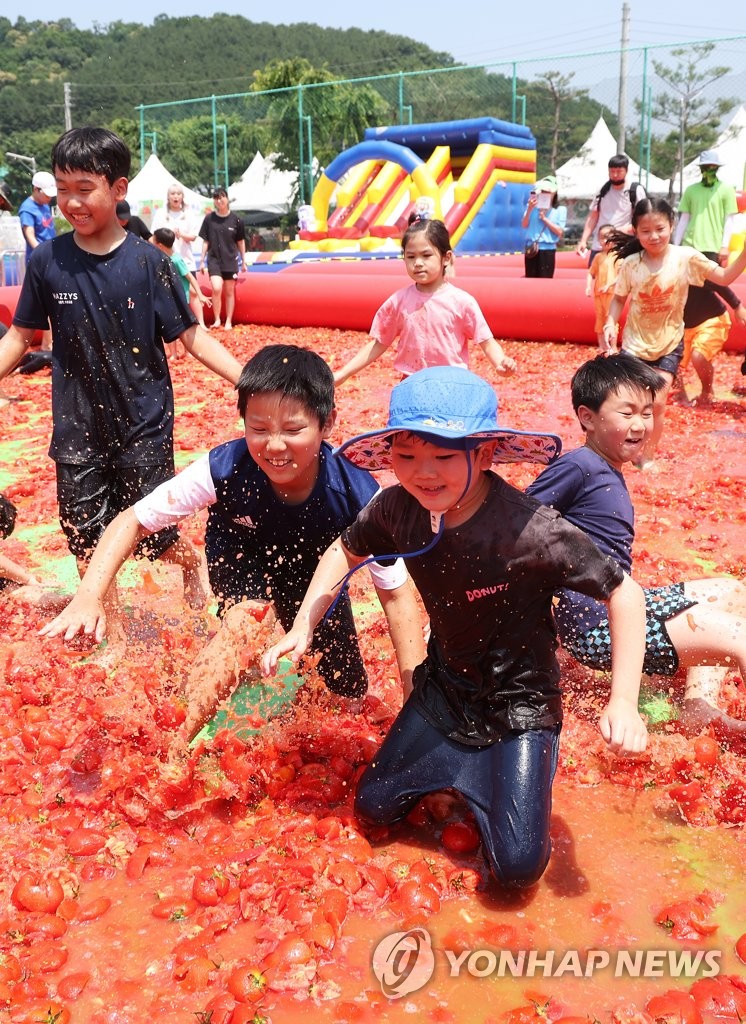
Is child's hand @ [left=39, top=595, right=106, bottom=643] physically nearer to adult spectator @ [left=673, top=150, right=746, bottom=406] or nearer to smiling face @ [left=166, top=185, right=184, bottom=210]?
adult spectator @ [left=673, top=150, right=746, bottom=406]

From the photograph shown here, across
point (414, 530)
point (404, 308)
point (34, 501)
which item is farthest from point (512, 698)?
point (34, 501)

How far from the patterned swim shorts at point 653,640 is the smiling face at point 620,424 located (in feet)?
1.88

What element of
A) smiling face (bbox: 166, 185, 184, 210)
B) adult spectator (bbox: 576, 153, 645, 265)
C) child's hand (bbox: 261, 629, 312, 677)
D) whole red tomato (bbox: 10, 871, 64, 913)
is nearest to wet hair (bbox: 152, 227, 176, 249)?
smiling face (bbox: 166, 185, 184, 210)

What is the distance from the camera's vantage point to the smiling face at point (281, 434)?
3252 millimetres

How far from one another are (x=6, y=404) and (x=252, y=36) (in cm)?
13369

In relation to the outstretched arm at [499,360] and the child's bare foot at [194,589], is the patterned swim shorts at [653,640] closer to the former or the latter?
the child's bare foot at [194,589]

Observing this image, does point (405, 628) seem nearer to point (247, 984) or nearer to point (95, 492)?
point (247, 984)

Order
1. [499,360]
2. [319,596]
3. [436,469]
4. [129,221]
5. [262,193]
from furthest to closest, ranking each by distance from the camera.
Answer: [262,193]
[129,221]
[499,360]
[319,596]
[436,469]

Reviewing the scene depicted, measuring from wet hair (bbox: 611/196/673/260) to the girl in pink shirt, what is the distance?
1.81 m

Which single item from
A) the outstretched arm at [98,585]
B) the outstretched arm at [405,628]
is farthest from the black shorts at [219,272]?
the outstretched arm at [405,628]

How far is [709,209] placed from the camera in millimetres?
11125

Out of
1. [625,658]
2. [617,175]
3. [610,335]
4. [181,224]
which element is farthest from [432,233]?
[181,224]

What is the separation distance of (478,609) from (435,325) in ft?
11.2

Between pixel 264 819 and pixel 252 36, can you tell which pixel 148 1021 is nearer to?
pixel 264 819
